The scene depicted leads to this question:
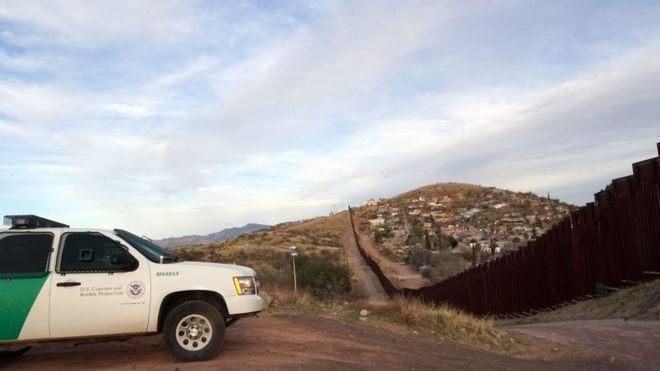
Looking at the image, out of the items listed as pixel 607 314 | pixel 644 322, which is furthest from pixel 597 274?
pixel 644 322

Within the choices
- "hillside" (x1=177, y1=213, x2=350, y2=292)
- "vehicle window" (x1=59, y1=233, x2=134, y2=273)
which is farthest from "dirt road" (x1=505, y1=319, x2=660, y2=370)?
"hillside" (x1=177, y1=213, x2=350, y2=292)

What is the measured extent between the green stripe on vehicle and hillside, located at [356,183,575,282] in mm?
35702

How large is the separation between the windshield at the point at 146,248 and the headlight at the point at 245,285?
1.04 m

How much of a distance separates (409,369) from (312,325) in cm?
363

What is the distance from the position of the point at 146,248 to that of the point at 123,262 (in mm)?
592

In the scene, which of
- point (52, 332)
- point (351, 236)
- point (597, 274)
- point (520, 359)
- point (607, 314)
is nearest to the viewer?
point (52, 332)

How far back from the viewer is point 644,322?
13.8 metres

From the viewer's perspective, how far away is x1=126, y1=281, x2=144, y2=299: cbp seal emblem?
857cm

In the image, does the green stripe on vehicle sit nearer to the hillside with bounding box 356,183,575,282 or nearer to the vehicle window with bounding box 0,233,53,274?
the vehicle window with bounding box 0,233,53,274

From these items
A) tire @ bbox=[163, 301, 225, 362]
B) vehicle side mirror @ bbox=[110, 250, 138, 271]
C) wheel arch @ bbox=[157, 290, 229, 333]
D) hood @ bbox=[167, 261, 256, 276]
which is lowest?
tire @ bbox=[163, 301, 225, 362]

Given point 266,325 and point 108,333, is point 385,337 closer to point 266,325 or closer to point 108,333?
point 266,325

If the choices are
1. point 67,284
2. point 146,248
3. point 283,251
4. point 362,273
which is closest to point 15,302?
point 67,284

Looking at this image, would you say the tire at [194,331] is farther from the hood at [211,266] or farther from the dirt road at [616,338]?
the dirt road at [616,338]

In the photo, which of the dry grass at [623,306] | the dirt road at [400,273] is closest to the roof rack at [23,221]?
the dry grass at [623,306]
